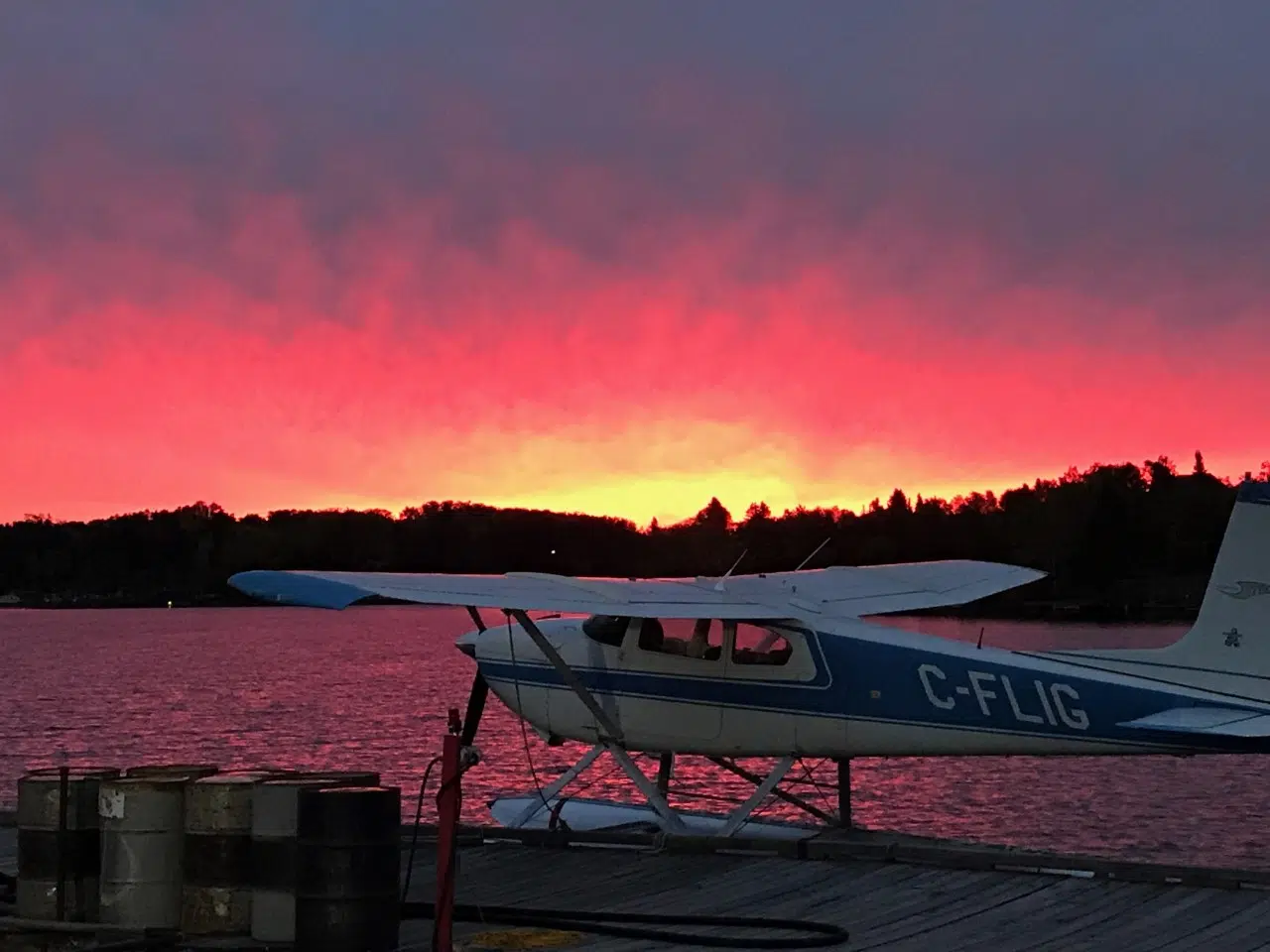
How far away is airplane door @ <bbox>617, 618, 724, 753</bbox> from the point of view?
11.5 meters

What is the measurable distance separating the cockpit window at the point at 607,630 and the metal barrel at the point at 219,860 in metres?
4.68

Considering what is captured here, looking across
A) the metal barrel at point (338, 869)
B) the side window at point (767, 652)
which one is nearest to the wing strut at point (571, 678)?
the side window at point (767, 652)

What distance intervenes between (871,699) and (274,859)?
5172mm

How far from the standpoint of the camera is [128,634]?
113m

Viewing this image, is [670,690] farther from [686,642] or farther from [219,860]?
[219,860]

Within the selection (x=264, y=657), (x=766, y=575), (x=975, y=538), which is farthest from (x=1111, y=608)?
(x=766, y=575)

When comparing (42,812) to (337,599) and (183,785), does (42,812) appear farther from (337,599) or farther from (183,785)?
(337,599)

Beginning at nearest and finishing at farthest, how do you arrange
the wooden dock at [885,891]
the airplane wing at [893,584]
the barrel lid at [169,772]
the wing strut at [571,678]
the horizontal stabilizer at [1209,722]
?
the wooden dock at [885,891], the barrel lid at [169,772], the horizontal stabilizer at [1209,722], the wing strut at [571,678], the airplane wing at [893,584]

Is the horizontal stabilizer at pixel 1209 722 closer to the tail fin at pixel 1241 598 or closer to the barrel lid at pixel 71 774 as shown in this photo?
the tail fin at pixel 1241 598

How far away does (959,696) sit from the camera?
11.1 m

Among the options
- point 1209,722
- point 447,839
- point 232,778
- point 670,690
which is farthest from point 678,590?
point 447,839

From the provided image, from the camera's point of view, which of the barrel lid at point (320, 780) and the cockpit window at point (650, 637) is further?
the cockpit window at point (650, 637)

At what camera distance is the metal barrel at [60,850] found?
7.59 m

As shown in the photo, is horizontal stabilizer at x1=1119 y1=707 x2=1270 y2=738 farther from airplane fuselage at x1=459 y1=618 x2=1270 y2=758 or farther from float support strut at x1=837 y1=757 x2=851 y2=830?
float support strut at x1=837 y1=757 x2=851 y2=830
